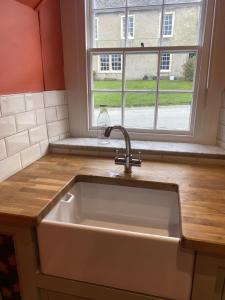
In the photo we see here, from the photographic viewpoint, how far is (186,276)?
0.77m

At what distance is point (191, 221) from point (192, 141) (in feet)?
2.68

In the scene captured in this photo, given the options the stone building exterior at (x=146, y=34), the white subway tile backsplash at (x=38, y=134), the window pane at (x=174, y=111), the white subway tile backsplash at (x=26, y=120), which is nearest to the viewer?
the white subway tile backsplash at (x=26, y=120)

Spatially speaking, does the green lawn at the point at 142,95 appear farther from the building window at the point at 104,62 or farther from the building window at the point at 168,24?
the building window at the point at 168,24

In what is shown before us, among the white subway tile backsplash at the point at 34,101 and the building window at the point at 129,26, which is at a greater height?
the building window at the point at 129,26

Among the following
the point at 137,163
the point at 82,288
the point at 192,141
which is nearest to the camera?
the point at 82,288

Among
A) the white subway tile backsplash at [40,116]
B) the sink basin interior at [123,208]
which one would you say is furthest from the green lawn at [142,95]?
the sink basin interior at [123,208]

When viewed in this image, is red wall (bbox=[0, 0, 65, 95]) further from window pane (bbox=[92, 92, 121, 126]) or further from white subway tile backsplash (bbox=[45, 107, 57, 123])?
window pane (bbox=[92, 92, 121, 126])

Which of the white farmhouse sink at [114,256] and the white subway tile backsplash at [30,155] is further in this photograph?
the white subway tile backsplash at [30,155]

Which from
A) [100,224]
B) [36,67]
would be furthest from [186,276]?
[36,67]

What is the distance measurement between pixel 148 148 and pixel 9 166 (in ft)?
2.52

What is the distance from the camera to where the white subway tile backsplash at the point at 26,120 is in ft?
3.80

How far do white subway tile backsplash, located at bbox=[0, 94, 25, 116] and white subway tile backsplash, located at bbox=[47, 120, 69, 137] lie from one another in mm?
279

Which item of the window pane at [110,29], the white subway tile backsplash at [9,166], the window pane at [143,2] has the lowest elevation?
the white subway tile backsplash at [9,166]

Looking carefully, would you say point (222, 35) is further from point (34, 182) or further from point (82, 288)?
point (82, 288)
